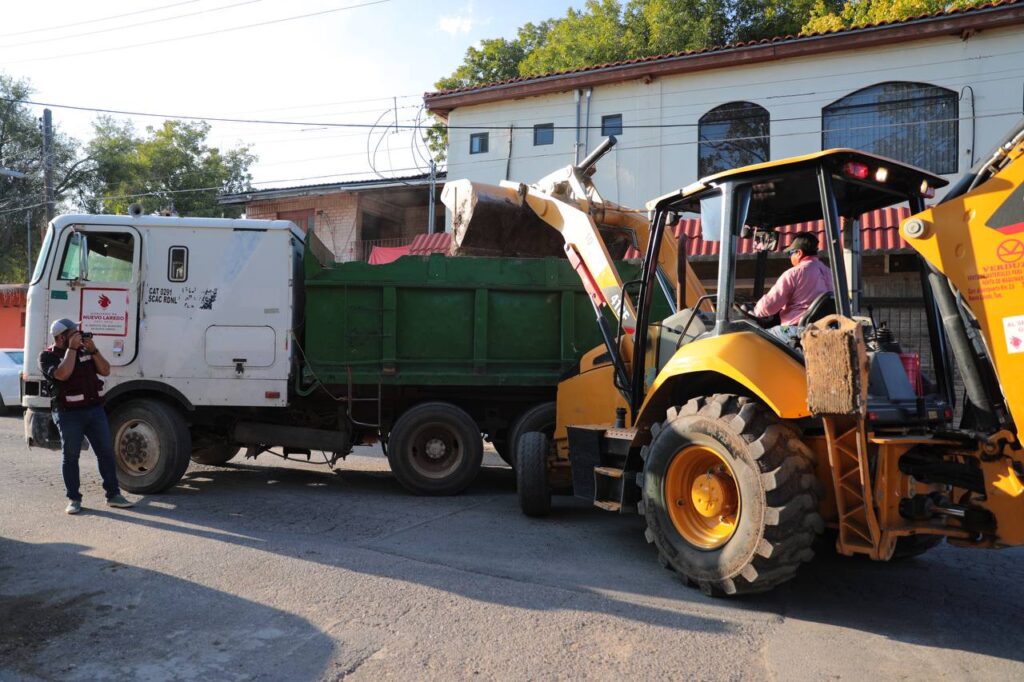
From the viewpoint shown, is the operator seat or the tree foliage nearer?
the operator seat

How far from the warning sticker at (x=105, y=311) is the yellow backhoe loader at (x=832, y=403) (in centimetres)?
497

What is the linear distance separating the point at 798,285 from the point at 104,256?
21.4 ft

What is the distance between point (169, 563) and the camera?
202 inches

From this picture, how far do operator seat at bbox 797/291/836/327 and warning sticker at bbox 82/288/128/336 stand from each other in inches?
247

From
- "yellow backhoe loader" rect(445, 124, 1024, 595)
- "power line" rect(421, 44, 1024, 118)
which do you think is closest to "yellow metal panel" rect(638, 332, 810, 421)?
"yellow backhoe loader" rect(445, 124, 1024, 595)

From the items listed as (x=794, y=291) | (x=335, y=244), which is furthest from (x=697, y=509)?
(x=335, y=244)

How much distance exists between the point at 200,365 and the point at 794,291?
5601 millimetres

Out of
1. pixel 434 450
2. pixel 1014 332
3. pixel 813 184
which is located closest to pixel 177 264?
pixel 434 450

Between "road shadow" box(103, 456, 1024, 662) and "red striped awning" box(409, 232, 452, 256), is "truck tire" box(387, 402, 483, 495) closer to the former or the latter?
"road shadow" box(103, 456, 1024, 662)

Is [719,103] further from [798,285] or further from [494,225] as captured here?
[798,285]

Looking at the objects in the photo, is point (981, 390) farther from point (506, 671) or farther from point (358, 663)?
point (358, 663)

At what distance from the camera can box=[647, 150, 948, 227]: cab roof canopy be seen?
442 centimetres

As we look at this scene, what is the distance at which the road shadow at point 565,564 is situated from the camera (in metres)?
4.32

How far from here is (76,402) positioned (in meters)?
6.63
